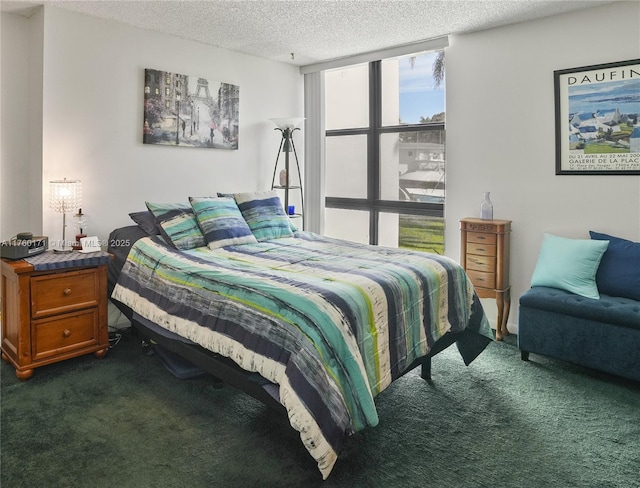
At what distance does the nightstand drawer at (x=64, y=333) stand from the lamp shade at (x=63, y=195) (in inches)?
32.0

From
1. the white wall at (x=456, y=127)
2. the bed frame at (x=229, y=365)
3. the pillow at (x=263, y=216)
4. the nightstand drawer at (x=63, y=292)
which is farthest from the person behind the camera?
the pillow at (x=263, y=216)

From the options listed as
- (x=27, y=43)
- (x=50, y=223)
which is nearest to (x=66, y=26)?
(x=27, y=43)

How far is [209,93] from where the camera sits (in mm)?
4375

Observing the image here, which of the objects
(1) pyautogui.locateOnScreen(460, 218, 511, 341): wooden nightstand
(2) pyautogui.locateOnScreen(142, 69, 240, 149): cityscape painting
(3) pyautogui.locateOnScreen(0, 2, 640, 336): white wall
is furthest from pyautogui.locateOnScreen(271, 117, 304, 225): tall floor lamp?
(1) pyautogui.locateOnScreen(460, 218, 511, 341): wooden nightstand

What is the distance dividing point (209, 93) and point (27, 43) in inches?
58.4

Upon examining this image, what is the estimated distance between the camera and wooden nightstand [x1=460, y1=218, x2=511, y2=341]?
3.76 m

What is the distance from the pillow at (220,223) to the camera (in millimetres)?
3477

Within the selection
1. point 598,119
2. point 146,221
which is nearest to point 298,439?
point 146,221

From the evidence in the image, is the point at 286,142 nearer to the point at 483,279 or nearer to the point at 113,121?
the point at 113,121

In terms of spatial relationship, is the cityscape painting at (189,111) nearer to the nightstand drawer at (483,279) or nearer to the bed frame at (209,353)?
the bed frame at (209,353)

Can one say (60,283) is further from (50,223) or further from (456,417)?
(456,417)

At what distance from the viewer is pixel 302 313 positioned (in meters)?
2.06

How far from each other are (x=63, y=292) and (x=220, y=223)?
3.85ft

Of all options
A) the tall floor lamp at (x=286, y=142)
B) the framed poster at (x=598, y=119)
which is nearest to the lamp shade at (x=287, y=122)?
the tall floor lamp at (x=286, y=142)
